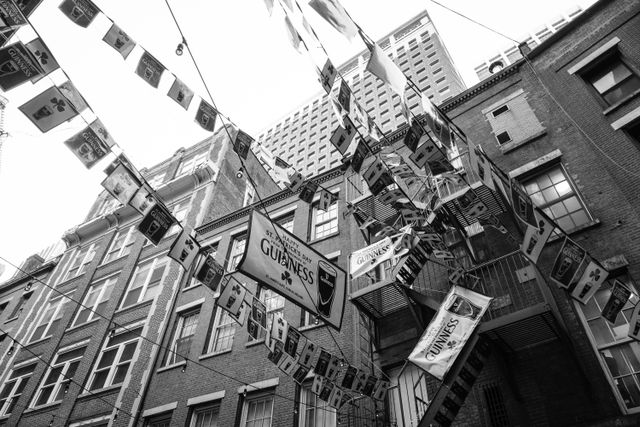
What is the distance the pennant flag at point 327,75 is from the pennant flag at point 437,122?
1.95 metres

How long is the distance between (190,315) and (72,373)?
6650mm

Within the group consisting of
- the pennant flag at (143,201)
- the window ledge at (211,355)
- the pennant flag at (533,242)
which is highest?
the pennant flag at (143,201)

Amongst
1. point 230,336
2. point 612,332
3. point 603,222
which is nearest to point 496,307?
point 612,332

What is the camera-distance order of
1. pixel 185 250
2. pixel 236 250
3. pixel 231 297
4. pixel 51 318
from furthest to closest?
pixel 51 318
pixel 236 250
pixel 231 297
pixel 185 250

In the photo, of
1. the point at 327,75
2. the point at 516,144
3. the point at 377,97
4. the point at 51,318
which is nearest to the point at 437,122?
the point at 327,75

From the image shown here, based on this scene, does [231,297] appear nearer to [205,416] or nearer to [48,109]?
[48,109]

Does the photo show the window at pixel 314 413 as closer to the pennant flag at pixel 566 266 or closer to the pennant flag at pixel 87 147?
the pennant flag at pixel 566 266

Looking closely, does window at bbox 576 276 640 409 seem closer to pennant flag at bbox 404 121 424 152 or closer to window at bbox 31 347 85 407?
pennant flag at bbox 404 121 424 152

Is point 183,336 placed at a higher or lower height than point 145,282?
lower

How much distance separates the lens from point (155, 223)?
881 centimetres

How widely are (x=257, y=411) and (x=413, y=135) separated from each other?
9.55 meters

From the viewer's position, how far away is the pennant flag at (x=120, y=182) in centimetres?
815

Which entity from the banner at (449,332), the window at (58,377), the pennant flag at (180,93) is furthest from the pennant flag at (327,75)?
the window at (58,377)

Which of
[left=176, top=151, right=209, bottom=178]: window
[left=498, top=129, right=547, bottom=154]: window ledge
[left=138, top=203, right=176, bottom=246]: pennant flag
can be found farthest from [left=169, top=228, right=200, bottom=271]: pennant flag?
[left=176, top=151, right=209, bottom=178]: window
